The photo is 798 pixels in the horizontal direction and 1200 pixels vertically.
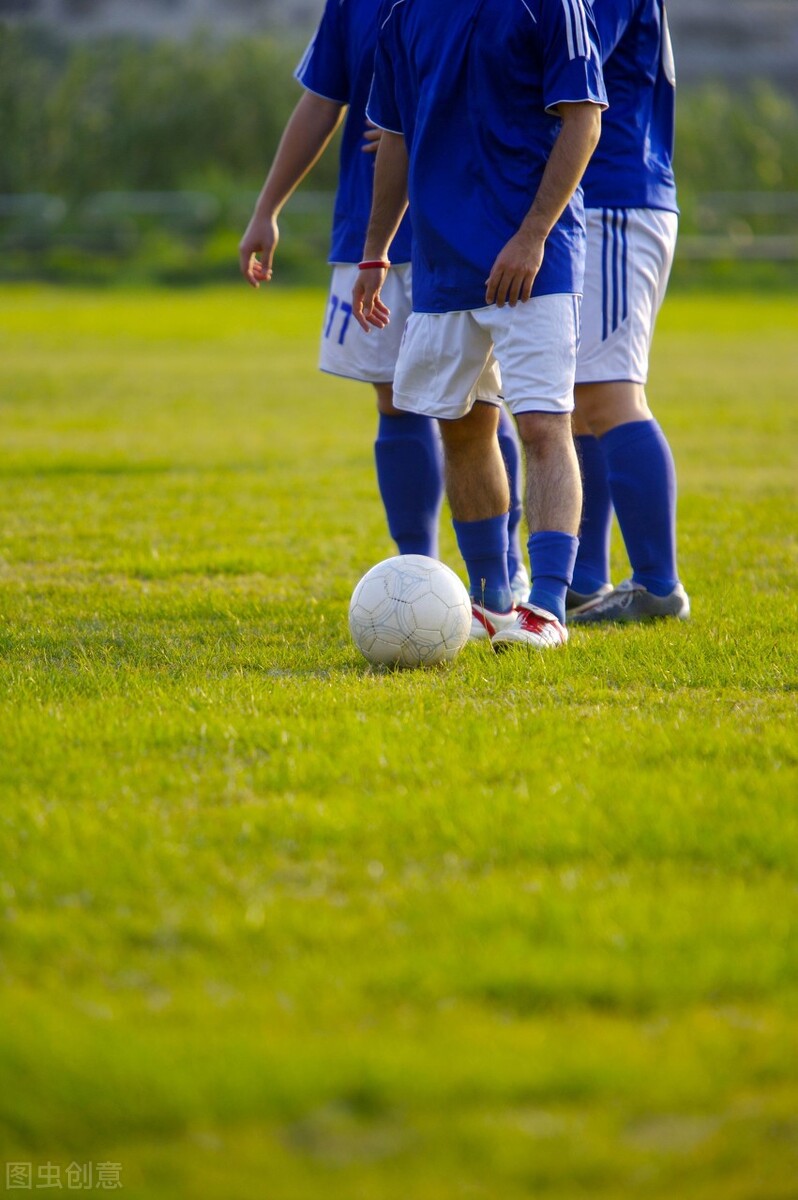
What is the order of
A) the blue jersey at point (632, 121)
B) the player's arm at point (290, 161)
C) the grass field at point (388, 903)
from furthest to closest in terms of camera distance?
1. the player's arm at point (290, 161)
2. the blue jersey at point (632, 121)
3. the grass field at point (388, 903)

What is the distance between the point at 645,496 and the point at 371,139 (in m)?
1.46

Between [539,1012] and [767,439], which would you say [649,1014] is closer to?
[539,1012]

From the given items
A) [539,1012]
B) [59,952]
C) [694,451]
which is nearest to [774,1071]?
[539,1012]

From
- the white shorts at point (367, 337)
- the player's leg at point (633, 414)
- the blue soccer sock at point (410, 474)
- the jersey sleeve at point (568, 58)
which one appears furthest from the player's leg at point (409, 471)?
the jersey sleeve at point (568, 58)

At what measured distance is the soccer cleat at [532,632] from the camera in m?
4.13

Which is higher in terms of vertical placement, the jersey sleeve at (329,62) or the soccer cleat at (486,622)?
the jersey sleeve at (329,62)

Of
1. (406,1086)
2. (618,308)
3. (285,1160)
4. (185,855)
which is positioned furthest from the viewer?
(618,308)

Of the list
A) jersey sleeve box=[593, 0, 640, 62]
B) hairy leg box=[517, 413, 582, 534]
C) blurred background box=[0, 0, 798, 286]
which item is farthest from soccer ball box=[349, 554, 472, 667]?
blurred background box=[0, 0, 798, 286]

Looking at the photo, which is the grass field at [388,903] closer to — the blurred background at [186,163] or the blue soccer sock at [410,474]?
the blue soccer sock at [410,474]

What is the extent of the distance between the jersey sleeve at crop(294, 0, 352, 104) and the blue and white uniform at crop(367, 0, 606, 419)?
2.03 ft

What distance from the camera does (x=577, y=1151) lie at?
1.76 meters

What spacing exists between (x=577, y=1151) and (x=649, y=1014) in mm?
356

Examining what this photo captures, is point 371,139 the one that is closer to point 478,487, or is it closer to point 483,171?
point 483,171

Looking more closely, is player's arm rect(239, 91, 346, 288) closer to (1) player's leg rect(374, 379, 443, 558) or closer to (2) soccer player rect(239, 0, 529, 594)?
(2) soccer player rect(239, 0, 529, 594)
